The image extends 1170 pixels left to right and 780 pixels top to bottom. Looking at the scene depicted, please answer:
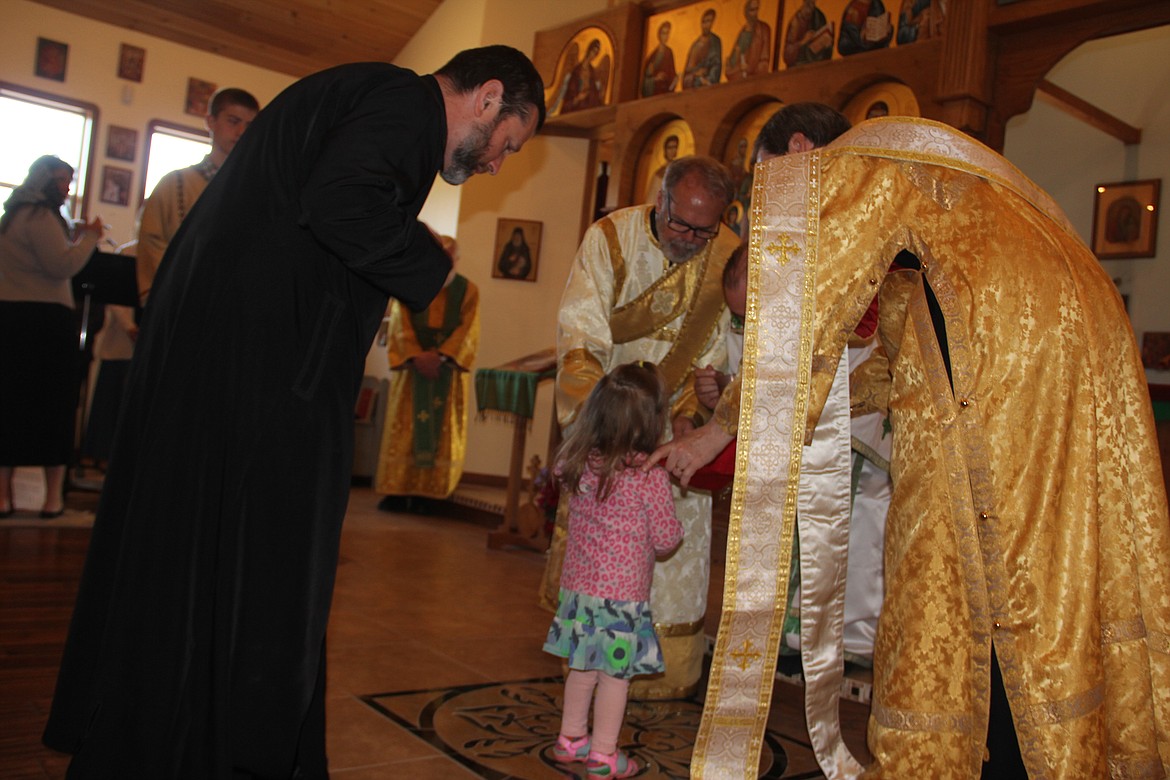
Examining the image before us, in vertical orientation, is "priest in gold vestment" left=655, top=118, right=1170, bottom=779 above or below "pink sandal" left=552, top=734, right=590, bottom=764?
above

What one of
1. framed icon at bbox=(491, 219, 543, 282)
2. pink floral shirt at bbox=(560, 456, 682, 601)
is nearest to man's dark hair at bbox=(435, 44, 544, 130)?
pink floral shirt at bbox=(560, 456, 682, 601)

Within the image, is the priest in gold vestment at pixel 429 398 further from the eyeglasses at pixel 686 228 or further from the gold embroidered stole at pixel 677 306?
the eyeglasses at pixel 686 228

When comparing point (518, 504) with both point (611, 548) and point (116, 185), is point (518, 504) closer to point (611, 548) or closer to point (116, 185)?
point (611, 548)

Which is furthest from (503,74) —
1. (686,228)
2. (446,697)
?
(446,697)

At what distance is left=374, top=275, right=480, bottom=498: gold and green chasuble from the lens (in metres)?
8.51

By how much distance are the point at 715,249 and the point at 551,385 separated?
643 centimetres

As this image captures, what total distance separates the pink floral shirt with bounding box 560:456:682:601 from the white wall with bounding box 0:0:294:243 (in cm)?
957

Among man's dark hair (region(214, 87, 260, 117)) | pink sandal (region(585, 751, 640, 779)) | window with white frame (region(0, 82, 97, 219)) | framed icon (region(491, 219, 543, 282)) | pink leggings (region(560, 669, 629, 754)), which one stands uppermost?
window with white frame (region(0, 82, 97, 219))

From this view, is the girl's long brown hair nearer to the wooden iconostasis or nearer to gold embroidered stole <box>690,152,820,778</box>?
gold embroidered stole <box>690,152,820,778</box>

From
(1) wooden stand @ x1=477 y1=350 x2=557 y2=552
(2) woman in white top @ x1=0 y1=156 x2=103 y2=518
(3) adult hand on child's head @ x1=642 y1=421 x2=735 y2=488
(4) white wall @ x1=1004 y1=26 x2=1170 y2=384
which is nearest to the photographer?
(3) adult hand on child's head @ x1=642 y1=421 x2=735 y2=488

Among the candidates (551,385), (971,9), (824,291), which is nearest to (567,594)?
(824,291)

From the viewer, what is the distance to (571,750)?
2877 mm

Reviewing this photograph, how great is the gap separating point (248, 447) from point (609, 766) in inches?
58.0

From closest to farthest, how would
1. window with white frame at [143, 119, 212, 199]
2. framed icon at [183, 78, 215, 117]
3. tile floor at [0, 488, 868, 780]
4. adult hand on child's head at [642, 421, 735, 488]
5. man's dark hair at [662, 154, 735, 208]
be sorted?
adult hand on child's head at [642, 421, 735, 488], tile floor at [0, 488, 868, 780], man's dark hair at [662, 154, 735, 208], window with white frame at [143, 119, 212, 199], framed icon at [183, 78, 215, 117]
